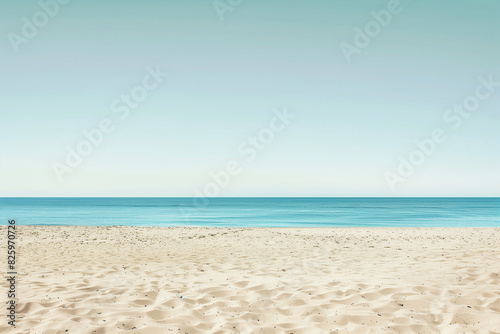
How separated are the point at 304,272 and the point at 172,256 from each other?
4.51 meters

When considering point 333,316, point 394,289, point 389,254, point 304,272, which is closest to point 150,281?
point 304,272

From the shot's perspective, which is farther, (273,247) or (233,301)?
(273,247)

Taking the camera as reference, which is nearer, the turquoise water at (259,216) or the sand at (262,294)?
the sand at (262,294)

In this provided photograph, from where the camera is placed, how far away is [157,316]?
5324mm

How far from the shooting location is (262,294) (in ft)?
20.8

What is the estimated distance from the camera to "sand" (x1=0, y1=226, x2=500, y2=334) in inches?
196

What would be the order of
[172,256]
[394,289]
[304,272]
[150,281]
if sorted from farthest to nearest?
[172,256] → [304,272] → [150,281] → [394,289]

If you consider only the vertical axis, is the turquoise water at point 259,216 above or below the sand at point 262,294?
below

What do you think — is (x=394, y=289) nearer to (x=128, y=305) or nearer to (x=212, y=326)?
(x=212, y=326)

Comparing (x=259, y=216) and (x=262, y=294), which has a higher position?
(x=262, y=294)

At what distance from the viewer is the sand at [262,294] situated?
4.97m

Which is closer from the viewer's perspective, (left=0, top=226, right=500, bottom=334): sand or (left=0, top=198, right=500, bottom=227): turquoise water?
(left=0, top=226, right=500, bottom=334): sand

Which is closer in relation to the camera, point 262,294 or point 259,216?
point 262,294

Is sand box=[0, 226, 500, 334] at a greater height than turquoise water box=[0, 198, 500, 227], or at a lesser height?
greater
